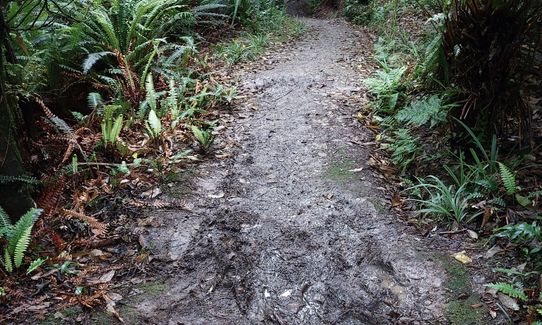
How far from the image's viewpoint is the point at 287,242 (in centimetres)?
303

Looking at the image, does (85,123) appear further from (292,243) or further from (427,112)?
(427,112)

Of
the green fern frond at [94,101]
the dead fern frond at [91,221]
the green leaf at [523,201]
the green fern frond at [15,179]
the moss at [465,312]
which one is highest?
the green fern frond at [94,101]

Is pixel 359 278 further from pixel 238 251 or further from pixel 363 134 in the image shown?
pixel 363 134

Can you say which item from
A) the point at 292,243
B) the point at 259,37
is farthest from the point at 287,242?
the point at 259,37

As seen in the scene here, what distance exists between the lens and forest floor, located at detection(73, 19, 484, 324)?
98.2 inches

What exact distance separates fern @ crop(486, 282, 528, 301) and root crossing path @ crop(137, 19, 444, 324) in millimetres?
325

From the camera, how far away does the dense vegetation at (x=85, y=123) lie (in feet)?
8.98

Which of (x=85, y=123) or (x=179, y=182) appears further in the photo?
(x=85, y=123)

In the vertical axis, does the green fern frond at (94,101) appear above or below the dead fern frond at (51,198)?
above

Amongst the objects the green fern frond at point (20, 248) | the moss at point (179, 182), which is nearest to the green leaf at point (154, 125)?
the moss at point (179, 182)

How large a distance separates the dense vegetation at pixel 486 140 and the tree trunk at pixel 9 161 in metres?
2.96

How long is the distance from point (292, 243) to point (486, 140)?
194cm

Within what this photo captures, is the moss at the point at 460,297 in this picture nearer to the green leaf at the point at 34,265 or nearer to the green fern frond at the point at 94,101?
the green leaf at the point at 34,265

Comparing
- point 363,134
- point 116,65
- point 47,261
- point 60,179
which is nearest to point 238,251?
point 47,261
